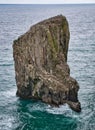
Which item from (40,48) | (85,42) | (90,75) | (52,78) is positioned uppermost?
(40,48)

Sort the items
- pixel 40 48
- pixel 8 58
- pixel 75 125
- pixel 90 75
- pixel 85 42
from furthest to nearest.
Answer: pixel 85 42 < pixel 8 58 < pixel 90 75 < pixel 40 48 < pixel 75 125

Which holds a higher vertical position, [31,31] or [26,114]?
[31,31]

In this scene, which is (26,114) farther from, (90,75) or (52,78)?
(90,75)

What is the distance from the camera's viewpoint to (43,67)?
6912cm

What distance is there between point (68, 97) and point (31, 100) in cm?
868

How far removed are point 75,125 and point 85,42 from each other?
3218 inches

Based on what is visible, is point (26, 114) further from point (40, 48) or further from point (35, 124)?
point (40, 48)

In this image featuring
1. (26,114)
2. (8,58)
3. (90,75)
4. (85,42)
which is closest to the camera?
(26,114)

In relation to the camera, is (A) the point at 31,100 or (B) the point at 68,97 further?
(A) the point at 31,100

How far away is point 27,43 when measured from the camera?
228 feet

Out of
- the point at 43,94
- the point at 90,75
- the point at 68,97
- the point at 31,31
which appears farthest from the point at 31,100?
the point at 90,75

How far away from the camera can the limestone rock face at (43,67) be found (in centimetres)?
6650

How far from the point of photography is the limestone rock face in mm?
66500

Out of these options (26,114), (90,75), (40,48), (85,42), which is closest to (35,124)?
(26,114)
